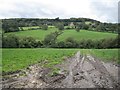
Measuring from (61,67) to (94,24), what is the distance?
1110 cm

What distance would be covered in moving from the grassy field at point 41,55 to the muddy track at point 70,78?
1.06m

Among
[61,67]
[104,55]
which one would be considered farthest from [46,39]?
[61,67]

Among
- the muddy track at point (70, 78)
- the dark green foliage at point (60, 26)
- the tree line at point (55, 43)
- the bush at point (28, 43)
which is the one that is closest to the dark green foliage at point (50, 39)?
the tree line at point (55, 43)

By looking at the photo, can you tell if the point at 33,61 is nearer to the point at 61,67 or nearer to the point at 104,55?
the point at 61,67

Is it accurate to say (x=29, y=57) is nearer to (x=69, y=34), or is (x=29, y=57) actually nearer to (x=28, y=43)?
(x=28, y=43)

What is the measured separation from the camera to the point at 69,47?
19.8 metres

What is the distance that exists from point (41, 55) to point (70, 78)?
6.88 m

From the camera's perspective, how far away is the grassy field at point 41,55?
50.0ft

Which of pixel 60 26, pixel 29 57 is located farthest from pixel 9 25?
pixel 29 57

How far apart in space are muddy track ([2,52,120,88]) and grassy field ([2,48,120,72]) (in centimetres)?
106

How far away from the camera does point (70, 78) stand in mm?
11641

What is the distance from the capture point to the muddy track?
10.3m

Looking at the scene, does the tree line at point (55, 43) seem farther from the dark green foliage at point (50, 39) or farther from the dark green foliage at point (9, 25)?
the dark green foliage at point (9, 25)

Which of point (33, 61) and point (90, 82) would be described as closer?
point (90, 82)
